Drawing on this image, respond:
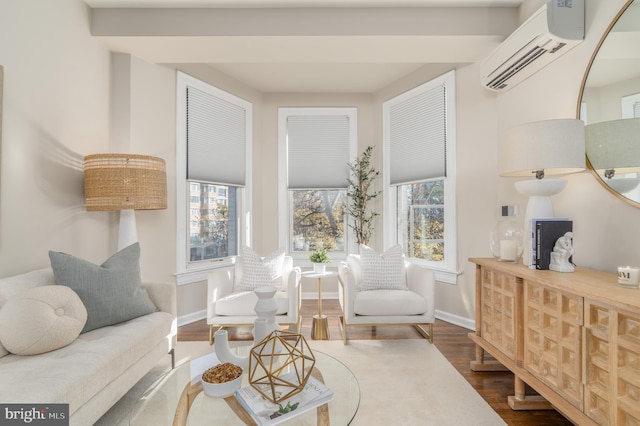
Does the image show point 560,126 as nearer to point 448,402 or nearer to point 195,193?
point 448,402

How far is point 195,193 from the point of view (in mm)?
3953

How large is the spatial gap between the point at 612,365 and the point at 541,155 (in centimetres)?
118

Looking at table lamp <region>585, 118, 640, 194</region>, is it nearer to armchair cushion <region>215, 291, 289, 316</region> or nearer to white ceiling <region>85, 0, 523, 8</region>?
white ceiling <region>85, 0, 523, 8</region>

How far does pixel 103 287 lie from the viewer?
6.84 ft

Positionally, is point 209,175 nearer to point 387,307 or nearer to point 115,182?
point 115,182

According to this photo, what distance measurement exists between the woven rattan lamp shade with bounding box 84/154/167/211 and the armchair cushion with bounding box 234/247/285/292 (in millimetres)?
1071

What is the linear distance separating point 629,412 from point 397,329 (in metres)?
2.26

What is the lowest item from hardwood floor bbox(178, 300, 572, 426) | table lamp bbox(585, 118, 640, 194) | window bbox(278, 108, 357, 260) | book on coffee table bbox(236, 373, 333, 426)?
hardwood floor bbox(178, 300, 572, 426)

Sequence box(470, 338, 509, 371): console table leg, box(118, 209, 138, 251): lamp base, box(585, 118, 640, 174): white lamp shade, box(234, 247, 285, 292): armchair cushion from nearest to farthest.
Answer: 1. box(585, 118, 640, 174): white lamp shade
2. box(470, 338, 509, 371): console table leg
3. box(118, 209, 138, 251): lamp base
4. box(234, 247, 285, 292): armchair cushion

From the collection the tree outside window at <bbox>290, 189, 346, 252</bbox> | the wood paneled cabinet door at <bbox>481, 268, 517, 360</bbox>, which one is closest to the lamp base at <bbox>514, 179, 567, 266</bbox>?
the wood paneled cabinet door at <bbox>481, 268, 517, 360</bbox>

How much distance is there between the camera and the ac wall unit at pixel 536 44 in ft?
7.13

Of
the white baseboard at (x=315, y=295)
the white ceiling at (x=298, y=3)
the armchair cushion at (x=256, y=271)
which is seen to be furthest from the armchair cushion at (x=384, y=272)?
the white ceiling at (x=298, y=3)

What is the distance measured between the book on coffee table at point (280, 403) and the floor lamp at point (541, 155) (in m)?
1.61

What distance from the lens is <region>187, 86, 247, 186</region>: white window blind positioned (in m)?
3.86
